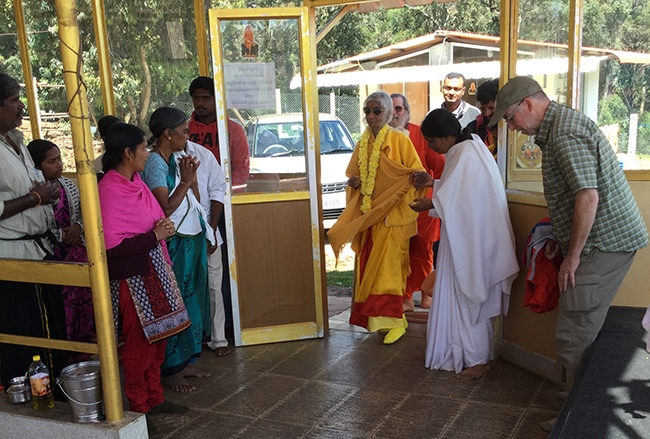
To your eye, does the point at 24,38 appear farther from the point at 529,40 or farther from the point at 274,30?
the point at 529,40

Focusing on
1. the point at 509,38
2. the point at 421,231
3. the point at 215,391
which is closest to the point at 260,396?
the point at 215,391

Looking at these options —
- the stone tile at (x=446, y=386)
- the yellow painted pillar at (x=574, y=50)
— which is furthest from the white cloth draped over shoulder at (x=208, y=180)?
the yellow painted pillar at (x=574, y=50)

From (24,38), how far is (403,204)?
160 inches

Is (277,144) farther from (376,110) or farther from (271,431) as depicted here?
(271,431)

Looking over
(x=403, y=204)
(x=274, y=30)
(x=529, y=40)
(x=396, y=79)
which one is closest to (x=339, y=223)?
(x=403, y=204)

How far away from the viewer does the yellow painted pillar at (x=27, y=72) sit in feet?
18.8

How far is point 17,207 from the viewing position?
315 centimetres

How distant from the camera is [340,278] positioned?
7.32m

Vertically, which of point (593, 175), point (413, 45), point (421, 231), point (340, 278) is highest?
point (413, 45)

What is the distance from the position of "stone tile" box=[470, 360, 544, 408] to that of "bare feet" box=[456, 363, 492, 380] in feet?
0.12

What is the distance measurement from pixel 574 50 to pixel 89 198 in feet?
9.59

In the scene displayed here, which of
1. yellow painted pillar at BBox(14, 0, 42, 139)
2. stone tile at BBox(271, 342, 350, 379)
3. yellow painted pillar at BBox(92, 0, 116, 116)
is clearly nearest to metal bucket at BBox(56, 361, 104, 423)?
stone tile at BBox(271, 342, 350, 379)

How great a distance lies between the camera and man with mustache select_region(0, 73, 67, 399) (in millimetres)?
3191

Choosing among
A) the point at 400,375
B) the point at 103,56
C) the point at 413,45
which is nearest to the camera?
the point at 400,375
